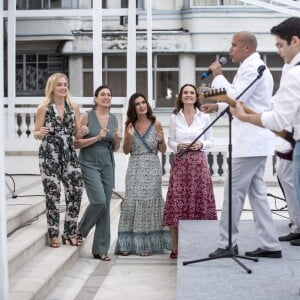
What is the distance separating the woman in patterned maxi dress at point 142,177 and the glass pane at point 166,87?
52.3 ft

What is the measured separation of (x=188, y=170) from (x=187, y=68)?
1608cm

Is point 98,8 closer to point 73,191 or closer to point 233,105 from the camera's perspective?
point 73,191

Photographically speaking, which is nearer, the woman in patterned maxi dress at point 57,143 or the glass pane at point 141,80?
the woman in patterned maxi dress at point 57,143

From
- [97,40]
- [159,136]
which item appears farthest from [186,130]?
[97,40]

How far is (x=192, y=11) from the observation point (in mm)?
22453

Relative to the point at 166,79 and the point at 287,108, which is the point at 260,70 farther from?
the point at 166,79

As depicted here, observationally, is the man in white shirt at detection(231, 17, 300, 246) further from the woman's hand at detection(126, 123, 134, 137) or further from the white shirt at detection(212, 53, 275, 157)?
the woman's hand at detection(126, 123, 134, 137)

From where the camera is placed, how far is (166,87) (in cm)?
2317

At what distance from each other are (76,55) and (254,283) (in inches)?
721

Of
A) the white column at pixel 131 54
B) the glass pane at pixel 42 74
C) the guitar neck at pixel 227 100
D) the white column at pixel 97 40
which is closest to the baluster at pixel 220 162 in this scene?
the white column at pixel 131 54

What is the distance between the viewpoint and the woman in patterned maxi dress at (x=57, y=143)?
262 inches

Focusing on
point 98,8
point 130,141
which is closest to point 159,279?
point 130,141

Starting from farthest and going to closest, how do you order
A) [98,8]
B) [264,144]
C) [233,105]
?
1. [98,8]
2. [264,144]
3. [233,105]

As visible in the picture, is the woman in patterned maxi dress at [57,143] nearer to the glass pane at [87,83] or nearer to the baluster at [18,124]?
the baluster at [18,124]
